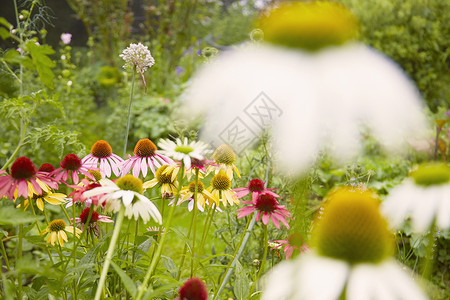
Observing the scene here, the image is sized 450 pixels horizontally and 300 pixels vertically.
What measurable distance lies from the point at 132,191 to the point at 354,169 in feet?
2.51

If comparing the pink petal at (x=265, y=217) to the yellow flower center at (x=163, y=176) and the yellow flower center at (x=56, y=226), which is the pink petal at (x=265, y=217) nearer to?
the yellow flower center at (x=163, y=176)

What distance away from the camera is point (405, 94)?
47 cm

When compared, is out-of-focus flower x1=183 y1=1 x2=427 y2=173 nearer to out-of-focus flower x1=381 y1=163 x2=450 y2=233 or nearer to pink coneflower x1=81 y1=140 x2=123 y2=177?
out-of-focus flower x1=381 y1=163 x2=450 y2=233

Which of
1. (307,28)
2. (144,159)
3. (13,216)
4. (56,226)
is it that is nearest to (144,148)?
(144,159)

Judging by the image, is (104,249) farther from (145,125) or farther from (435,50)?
(435,50)

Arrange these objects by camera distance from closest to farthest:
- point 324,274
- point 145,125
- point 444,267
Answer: point 324,274
point 444,267
point 145,125

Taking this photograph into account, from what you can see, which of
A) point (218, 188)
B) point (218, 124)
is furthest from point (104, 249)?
point (218, 124)

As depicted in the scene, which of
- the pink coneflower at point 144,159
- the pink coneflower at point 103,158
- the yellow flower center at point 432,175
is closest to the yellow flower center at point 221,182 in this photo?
the pink coneflower at point 144,159

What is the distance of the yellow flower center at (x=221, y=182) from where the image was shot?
0.97 meters

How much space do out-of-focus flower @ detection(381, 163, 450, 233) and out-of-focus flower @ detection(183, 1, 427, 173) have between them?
151 millimetres

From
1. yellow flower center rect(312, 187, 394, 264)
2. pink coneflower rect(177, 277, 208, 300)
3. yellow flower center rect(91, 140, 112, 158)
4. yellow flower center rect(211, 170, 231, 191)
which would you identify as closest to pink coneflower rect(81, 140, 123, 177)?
yellow flower center rect(91, 140, 112, 158)

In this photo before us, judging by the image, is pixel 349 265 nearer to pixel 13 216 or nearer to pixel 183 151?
pixel 183 151

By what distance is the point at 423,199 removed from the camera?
24.2 inches

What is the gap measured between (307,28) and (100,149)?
65cm
